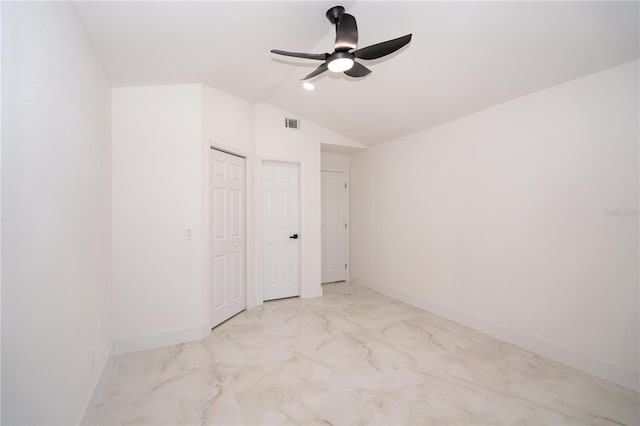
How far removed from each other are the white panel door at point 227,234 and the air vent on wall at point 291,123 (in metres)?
0.97

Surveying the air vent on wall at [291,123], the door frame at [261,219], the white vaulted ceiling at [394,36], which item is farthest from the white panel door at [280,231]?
the white vaulted ceiling at [394,36]

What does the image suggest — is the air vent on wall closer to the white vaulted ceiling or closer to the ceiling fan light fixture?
the white vaulted ceiling

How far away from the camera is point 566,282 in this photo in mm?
2658

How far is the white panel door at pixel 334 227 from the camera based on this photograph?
5609mm

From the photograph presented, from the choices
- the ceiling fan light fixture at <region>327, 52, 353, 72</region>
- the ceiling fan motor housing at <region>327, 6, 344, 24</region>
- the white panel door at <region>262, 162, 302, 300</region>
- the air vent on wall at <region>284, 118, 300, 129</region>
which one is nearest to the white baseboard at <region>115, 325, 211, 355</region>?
the white panel door at <region>262, 162, 302, 300</region>

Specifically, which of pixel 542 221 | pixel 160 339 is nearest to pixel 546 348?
pixel 542 221

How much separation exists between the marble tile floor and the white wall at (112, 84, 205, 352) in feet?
1.06

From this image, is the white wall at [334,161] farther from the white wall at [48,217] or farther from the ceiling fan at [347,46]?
the white wall at [48,217]

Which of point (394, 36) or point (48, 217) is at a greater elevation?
point (394, 36)

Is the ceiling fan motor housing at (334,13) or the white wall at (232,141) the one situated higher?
the ceiling fan motor housing at (334,13)

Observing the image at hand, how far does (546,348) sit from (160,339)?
376 centimetres

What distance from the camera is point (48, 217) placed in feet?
4.95

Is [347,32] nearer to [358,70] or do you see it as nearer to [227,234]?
[358,70]

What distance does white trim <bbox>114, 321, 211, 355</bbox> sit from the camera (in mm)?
2896
